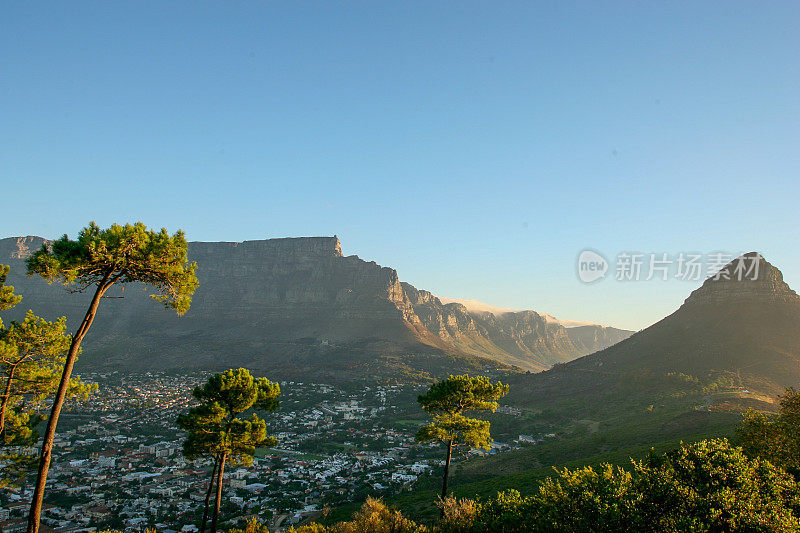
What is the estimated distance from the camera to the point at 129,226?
48.5 ft

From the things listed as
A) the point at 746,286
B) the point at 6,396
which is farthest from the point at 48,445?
the point at 746,286

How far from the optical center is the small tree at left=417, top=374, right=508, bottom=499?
2373 centimetres

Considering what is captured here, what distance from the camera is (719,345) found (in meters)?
89.9

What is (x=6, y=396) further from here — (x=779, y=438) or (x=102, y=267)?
(x=779, y=438)

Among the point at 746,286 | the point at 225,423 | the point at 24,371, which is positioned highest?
the point at 746,286

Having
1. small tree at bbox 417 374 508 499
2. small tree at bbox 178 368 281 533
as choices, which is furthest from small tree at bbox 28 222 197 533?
small tree at bbox 417 374 508 499

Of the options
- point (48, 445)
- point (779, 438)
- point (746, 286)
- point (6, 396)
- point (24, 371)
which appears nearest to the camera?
point (48, 445)

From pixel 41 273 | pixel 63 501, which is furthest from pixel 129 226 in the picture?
pixel 63 501

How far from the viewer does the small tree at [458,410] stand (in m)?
23.7

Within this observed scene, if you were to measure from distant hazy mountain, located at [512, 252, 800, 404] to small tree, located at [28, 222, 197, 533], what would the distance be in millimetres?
90820

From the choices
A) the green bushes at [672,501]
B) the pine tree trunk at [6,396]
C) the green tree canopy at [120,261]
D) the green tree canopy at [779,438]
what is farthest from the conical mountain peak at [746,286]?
the pine tree trunk at [6,396]

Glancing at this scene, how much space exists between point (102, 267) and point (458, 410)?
64.1 feet

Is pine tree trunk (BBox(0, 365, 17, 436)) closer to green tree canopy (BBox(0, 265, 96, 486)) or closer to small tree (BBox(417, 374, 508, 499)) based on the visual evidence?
green tree canopy (BBox(0, 265, 96, 486))

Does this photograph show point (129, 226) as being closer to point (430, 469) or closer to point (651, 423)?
point (430, 469)
